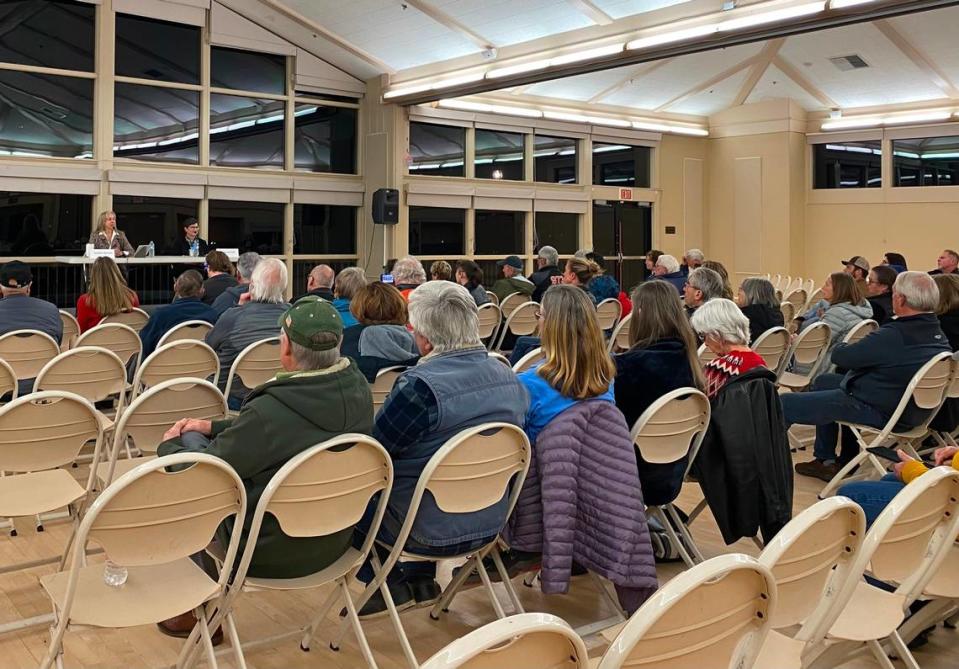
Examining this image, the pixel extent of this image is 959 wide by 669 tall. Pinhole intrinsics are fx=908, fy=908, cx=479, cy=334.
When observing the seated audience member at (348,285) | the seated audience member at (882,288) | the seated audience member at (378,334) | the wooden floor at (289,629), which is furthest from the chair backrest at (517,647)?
the seated audience member at (882,288)

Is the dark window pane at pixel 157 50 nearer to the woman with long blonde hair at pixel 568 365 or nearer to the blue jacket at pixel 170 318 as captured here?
the blue jacket at pixel 170 318

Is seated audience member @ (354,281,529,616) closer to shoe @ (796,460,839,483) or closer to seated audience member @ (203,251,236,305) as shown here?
shoe @ (796,460,839,483)

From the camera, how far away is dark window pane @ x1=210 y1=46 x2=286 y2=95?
12594 mm

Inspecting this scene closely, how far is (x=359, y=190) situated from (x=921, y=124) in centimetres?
942

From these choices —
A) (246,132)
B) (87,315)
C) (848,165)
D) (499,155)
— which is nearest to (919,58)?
(848,165)

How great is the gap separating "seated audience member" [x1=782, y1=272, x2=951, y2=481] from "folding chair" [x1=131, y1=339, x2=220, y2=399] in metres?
3.51

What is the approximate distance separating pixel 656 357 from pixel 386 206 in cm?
969

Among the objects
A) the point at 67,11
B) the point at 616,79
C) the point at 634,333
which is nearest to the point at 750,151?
the point at 616,79

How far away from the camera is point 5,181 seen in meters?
10.8

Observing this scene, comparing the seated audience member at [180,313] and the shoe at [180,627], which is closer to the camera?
the shoe at [180,627]

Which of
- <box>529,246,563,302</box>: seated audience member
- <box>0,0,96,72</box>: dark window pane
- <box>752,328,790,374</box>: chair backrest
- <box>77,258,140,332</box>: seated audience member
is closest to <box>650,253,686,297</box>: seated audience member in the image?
<box>529,246,563,302</box>: seated audience member

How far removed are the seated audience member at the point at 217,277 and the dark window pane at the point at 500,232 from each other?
24.5 feet

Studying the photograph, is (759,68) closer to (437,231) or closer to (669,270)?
(437,231)

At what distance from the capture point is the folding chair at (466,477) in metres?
2.85
